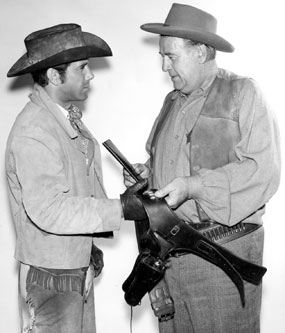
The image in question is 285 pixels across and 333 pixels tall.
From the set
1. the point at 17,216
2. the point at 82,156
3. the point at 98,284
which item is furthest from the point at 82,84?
the point at 98,284

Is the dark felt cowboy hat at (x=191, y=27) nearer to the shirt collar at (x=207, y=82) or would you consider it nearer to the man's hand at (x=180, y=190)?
the shirt collar at (x=207, y=82)

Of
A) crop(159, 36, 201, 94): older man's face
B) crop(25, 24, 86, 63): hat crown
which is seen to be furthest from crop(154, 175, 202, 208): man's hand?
crop(25, 24, 86, 63): hat crown

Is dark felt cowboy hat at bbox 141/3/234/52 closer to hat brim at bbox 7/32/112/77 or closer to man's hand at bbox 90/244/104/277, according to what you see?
hat brim at bbox 7/32/112/77

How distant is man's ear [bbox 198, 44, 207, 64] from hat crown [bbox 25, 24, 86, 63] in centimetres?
46

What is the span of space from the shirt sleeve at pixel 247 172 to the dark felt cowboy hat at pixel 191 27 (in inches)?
9.4

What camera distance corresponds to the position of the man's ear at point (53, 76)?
226 cm

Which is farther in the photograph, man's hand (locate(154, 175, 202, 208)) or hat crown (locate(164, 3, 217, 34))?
hat crown (locate(164, 3, 217, 34))

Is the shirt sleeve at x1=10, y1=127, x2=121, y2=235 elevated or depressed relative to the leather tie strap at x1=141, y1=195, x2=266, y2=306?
elevated

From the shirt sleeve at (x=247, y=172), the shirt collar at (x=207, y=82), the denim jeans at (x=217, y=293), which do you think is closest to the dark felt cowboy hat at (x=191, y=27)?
the shirt collar at (x=207, y=82)

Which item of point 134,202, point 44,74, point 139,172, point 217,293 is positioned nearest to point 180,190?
point 134,202

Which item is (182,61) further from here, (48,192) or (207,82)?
(48,192)

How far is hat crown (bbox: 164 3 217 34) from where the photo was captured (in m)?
2.37

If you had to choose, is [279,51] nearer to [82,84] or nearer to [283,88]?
[283,88]

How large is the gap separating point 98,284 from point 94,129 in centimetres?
85
